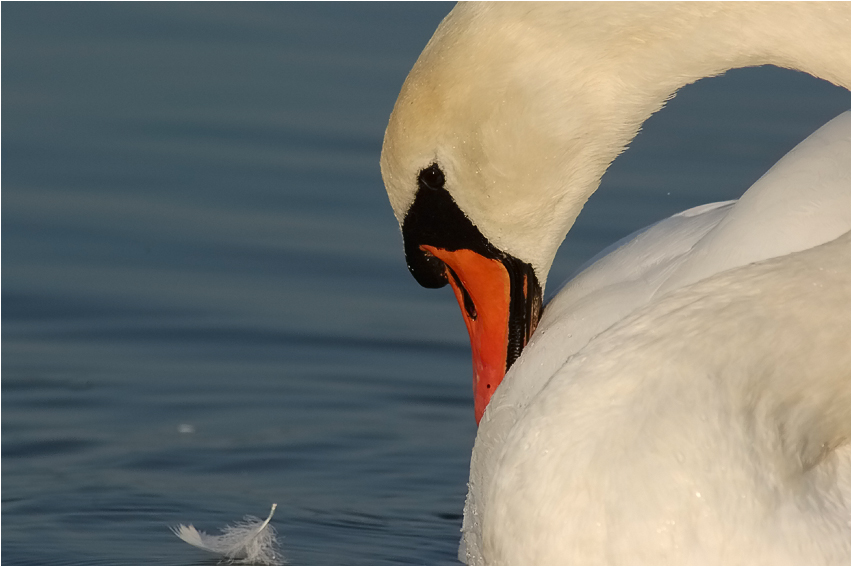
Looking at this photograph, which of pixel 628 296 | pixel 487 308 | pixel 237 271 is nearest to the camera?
pixel 628 296

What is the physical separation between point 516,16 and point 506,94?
0.22 metres

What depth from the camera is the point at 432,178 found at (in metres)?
3.51

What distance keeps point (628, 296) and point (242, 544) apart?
1466mm

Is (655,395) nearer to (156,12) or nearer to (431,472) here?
(431,472)

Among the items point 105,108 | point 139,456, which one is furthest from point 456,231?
point 105,108

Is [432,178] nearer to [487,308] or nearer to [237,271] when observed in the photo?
[487,308]

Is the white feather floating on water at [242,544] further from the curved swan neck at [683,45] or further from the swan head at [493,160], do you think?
the curved swan neck at [683,45]

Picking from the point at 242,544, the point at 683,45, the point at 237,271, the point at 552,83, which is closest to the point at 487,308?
the point at 552,83

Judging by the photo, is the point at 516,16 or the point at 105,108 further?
the point at 105,108

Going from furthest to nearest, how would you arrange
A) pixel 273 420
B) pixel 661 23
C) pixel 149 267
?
pixel 149 267 → pixel 273 420 → pixel 661 23

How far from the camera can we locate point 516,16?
10.5ft

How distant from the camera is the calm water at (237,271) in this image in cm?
479

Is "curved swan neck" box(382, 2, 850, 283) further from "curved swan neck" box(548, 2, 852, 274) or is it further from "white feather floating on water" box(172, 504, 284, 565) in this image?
"white feather floating on water" box(172, 504, 284, 565)

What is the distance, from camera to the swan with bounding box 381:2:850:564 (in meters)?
2.79
